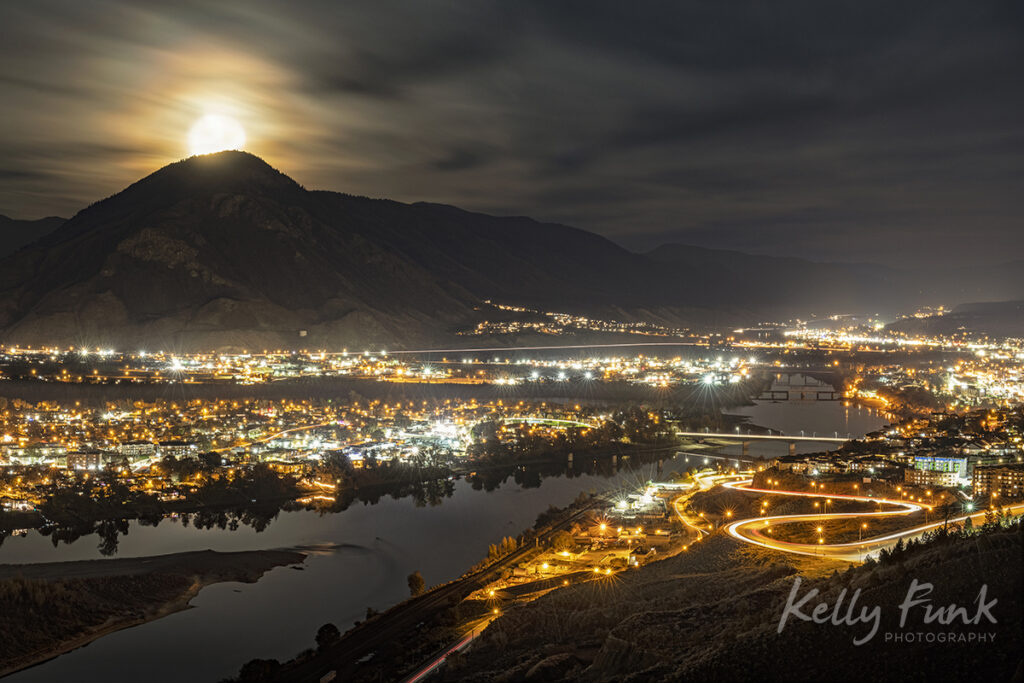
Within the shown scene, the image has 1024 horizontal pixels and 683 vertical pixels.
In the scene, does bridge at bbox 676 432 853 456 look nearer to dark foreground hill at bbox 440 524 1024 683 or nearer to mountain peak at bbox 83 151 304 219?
dark foreground hill at bbox 440 524 1024 683

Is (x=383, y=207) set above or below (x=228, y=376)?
above

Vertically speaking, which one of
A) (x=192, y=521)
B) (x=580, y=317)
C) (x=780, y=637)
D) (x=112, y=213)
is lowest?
(x=192, y=521)

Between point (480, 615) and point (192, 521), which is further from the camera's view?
point (192, 521)

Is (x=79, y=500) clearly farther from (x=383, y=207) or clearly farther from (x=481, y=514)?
(x=383, y=207)

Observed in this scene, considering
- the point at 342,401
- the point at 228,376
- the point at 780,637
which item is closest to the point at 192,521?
the point at 780,637

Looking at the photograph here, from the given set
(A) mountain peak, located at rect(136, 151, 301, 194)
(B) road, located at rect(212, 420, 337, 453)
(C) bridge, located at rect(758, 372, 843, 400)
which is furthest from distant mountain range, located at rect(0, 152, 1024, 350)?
(B) road, located at rect(212, 420, 337, 453)
